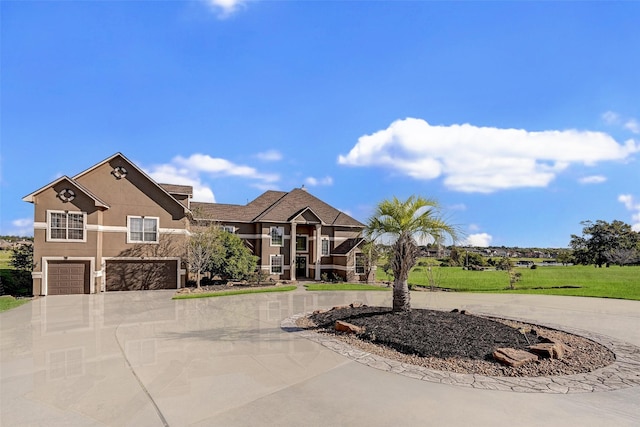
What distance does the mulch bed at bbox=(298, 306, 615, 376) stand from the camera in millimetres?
7461

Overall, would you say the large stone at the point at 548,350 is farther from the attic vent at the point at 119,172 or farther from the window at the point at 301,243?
the window at the point at 301,243

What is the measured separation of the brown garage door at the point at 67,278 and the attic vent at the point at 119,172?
18.9ft

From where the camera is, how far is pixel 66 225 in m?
20.8

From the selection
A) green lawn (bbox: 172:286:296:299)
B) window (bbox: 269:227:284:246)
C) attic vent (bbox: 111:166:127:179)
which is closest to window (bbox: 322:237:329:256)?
window (bbox: 269:227:284:246)

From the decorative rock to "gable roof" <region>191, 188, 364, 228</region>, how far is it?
64.3ft

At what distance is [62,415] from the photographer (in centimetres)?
535

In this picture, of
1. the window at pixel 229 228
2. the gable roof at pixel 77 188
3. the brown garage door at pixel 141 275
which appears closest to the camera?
the gable roof at pixel 77 188

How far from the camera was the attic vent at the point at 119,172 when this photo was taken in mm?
22859

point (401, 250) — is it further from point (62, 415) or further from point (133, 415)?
point (62, 415)

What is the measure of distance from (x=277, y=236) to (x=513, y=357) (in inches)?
938

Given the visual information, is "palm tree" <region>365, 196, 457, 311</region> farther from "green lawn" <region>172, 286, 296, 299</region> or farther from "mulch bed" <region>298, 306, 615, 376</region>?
"green lawn" <region>172, 286, 296, 299</region>

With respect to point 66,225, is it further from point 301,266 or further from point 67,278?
point 301,266

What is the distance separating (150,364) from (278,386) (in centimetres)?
318

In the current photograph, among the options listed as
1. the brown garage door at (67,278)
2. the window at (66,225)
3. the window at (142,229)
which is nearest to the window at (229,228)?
the window at (142,229)
